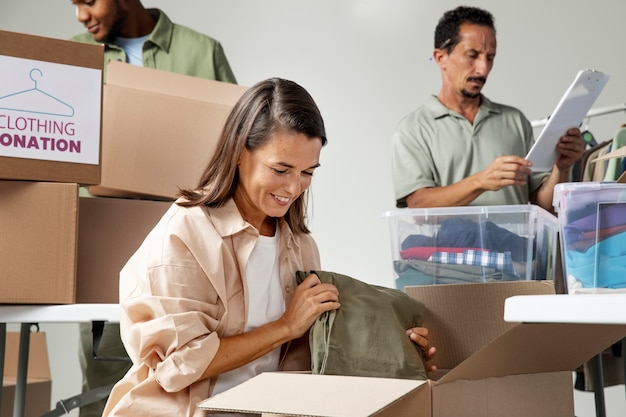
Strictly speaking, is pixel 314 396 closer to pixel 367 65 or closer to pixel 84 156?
pixel 84 156

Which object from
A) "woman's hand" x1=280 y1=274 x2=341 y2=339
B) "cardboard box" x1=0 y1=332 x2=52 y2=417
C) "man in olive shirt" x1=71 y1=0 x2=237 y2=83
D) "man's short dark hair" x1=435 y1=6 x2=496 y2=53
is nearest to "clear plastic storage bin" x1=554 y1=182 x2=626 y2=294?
"woman's hand" x1=280 y1=274 x2=341 y2=339

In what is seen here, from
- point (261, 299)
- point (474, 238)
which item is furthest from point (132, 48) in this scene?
point (261, 299)

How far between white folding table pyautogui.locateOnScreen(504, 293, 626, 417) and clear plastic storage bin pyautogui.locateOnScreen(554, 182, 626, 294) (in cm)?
4

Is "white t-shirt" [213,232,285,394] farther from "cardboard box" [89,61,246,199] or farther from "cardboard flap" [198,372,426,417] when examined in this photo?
"cardboard box" [89,61,246,199]

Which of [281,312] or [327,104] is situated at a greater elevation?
[327,104]

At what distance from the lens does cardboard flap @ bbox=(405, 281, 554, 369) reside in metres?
1.24

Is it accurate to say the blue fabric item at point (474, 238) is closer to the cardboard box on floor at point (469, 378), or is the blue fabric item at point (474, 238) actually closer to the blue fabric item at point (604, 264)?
the cardboard box on floor at point (469, 378)

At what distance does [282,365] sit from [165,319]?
0.24m

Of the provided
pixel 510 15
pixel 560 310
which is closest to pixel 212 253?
pixel 560 310

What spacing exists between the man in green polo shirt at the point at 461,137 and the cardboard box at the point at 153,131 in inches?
28.3

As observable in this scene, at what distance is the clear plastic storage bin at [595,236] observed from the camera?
957mm

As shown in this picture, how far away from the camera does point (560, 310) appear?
90cm

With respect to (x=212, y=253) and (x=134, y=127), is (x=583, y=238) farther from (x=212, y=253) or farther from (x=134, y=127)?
(x=134, y=127)

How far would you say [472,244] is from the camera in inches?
72.1
